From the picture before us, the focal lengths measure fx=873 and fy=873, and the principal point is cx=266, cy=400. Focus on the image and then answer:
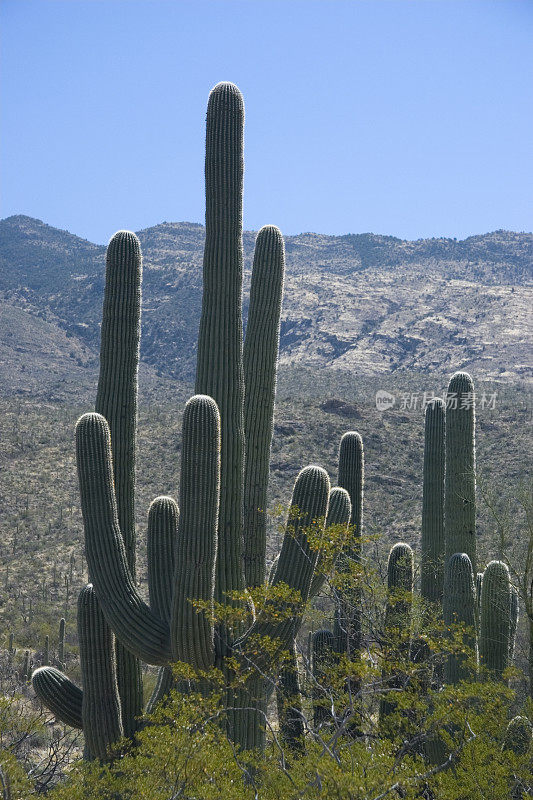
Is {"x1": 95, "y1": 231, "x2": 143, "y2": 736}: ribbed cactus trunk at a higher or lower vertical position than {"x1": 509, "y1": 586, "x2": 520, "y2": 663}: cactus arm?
higher

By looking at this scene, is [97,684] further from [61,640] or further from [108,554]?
[61,640]

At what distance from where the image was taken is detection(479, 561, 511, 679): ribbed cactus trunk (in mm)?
10578

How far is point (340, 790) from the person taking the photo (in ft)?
19.5

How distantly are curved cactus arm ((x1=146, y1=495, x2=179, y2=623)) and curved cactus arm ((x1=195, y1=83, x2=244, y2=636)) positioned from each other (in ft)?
1.64

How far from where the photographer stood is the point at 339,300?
294 feet

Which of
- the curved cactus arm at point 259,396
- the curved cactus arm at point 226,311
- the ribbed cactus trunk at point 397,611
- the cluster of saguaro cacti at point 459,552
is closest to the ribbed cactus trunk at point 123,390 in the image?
the curved cactus arm at point 226,311

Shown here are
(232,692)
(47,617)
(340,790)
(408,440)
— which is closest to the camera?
(340,790)

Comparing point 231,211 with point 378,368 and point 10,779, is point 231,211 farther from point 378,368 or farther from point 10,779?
point 378,368

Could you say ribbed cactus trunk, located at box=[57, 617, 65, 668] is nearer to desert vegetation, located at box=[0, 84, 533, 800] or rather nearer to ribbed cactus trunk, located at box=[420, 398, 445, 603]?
desert vegetation, located at box=[0, 84, 533, 800]

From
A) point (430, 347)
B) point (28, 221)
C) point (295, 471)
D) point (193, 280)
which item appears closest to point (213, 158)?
point (295, 471)

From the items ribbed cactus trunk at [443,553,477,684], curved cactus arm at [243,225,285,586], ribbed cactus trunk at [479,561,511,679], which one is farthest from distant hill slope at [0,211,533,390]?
curved cactus arm at [243,225,285,586]

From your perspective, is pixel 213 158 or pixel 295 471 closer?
pixel 213 158

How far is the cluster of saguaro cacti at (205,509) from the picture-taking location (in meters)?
7.81

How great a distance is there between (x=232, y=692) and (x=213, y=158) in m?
5.43
